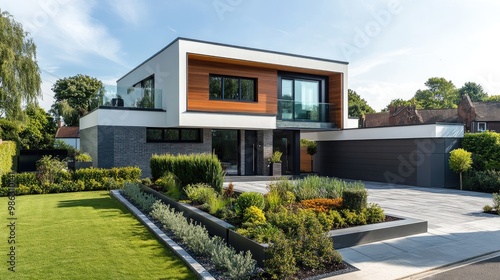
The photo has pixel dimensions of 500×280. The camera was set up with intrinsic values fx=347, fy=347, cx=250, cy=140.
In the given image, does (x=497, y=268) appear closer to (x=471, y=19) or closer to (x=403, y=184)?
(x=471, y=19)

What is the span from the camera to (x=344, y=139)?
20.7 meters

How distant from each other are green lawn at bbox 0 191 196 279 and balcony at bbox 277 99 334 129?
1109cm

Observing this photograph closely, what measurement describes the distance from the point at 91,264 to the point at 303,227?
11.2ft

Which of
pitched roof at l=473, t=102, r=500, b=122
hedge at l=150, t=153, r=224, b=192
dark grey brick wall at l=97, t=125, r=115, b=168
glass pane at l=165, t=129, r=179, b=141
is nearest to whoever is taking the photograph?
hedge at l=150, t=153, r=224, b=192

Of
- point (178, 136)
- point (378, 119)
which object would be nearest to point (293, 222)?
point (178, 136)

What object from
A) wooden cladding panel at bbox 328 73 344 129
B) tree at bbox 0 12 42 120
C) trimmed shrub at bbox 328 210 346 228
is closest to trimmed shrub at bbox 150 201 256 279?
trimmed shrub at bbox 328 210 346 228

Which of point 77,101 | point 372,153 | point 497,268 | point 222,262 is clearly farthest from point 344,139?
point 77,101

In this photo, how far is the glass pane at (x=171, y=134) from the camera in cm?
1773

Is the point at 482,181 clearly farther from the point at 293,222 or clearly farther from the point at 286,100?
the point at 293,222

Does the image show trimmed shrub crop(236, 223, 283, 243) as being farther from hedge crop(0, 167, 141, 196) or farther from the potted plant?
the potted plant

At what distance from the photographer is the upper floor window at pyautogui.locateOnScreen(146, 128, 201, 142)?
17.4 metres

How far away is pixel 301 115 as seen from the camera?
19.6 metres

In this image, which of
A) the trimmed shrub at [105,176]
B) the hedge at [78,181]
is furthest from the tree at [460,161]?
the hedge at [78,181]

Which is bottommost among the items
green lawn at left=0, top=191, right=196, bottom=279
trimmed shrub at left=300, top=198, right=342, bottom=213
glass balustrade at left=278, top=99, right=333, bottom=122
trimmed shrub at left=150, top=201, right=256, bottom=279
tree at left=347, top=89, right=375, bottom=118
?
green lawn at left=0, top=191, right=196, bottom=279
